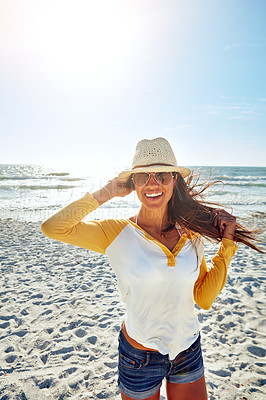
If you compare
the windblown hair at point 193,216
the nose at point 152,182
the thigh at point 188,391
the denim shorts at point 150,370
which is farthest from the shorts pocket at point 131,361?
the nose at point 152,182

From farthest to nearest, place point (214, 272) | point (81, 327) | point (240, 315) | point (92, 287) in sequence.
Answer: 1. point (92, 287)
2. point (240, 315)
3. point (81, 327)
4. point (214, 272)

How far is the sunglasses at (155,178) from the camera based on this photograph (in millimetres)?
1795

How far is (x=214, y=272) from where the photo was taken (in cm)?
180

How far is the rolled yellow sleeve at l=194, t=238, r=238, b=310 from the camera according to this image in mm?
1791

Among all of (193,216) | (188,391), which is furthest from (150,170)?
(188,391)

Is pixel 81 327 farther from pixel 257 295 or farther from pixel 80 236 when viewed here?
pixel 257 295

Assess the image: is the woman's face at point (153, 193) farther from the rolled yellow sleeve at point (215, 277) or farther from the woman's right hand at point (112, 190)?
the rolled yellow sleeve at point (215, 277)

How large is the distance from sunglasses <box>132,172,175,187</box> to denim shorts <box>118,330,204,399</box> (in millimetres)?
1134

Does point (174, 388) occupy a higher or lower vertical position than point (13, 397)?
higher

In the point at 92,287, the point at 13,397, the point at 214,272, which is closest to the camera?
the point at 214,272

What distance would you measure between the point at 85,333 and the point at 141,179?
3.30 meters

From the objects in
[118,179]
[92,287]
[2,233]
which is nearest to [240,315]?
[92,287]

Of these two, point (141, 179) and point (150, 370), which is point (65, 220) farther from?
point (150, 370)

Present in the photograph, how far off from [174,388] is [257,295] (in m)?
4.19
